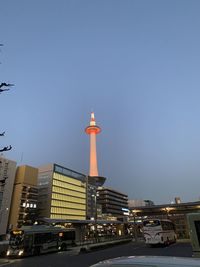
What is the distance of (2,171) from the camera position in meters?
91.4

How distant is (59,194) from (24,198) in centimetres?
1450

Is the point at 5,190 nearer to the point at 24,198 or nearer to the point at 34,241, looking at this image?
the point at 24,198

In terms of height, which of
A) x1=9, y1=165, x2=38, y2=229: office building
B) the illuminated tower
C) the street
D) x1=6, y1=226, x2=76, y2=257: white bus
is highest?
the illuminated tower

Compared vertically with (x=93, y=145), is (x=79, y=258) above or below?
below

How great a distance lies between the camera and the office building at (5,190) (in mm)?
86375

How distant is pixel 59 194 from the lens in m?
105

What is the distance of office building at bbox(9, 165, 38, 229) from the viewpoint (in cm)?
8988

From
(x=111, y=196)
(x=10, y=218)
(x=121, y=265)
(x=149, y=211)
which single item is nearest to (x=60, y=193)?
(x=10, y=218)

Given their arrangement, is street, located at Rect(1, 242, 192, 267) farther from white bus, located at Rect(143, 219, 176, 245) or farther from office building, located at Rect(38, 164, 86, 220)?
office building, located at Rect(38, 164, 86, 220)

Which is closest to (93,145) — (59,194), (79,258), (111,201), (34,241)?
(111,201)

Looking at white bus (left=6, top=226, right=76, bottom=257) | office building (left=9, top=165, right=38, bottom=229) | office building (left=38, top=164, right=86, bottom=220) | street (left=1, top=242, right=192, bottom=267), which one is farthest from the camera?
office building (left=38, top=164, right=86, bottom=220)

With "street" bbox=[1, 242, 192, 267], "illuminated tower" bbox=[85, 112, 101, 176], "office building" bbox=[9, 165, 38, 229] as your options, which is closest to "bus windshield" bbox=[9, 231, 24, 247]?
"street" bbox=[1, 242, 192, 267]

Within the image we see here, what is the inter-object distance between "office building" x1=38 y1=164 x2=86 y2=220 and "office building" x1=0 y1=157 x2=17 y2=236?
1292cm

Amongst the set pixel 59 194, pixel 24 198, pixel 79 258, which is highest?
pixel 59 194
